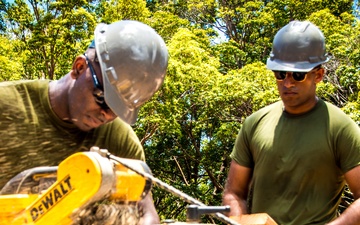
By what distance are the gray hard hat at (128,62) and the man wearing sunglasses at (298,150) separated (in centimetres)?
153

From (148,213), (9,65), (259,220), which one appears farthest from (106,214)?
(9,65)

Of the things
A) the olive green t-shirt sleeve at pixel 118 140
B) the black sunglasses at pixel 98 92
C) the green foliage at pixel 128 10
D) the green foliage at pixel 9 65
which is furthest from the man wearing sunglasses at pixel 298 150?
the green foliage at pixel 128 10

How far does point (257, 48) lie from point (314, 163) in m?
20.7

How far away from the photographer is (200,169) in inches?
848

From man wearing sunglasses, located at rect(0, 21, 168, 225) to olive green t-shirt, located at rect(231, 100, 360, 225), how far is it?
4.18 feet

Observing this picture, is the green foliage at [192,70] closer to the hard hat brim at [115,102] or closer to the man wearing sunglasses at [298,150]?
the man wearing sunglasses at [298,150]

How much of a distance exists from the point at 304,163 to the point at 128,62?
1742mm

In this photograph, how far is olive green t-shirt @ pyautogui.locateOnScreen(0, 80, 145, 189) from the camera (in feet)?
9.29

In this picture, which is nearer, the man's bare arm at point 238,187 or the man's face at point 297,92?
the man's face at point 297,92

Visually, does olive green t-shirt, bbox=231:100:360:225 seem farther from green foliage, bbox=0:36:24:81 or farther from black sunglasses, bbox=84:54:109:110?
green foliage, bbox=0:36:24:81

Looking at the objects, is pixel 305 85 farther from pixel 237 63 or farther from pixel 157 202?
pixel 237 63

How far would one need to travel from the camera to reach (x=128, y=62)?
2650 mm

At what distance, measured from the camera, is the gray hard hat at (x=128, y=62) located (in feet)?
8.73

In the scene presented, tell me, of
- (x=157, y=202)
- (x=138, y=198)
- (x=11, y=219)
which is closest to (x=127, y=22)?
(x=138, y=198)
